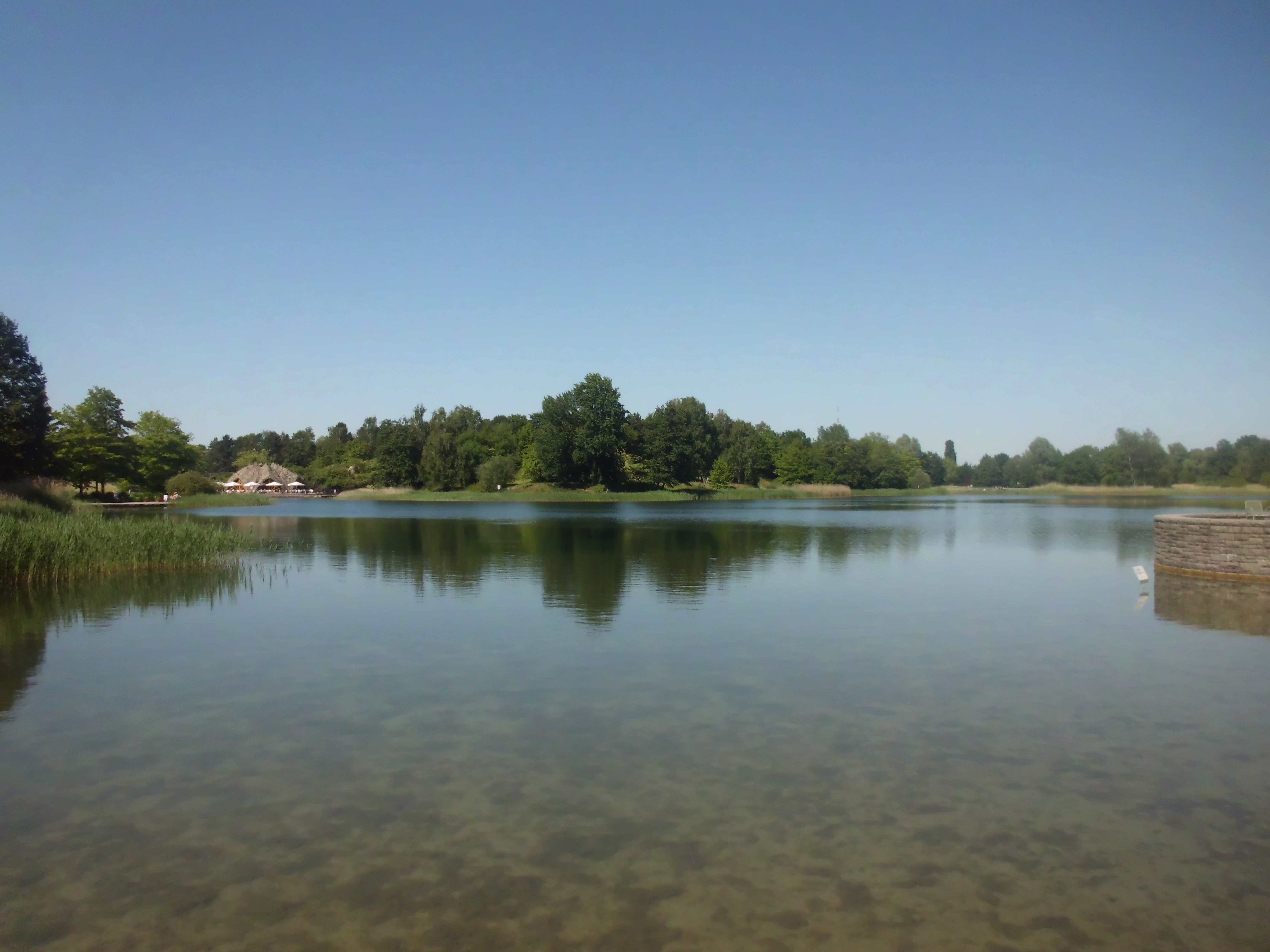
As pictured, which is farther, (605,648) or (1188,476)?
(1188,476)

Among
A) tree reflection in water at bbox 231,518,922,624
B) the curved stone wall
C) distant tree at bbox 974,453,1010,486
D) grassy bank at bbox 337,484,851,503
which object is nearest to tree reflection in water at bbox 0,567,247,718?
tree reflection in water at bbox 231,518,922,624

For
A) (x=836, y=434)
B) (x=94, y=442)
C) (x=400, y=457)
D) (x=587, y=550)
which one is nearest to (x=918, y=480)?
(x=836, y=434)

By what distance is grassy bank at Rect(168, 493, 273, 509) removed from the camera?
243 feet

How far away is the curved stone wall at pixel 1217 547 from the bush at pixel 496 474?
83.0m

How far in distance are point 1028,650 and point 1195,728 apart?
14.1 feet

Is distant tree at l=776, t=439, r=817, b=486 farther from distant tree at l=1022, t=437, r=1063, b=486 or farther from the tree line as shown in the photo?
distant tree at l=1022, t=437, r=1063, b=486

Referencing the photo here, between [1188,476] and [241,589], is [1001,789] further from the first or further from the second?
[1188,476]

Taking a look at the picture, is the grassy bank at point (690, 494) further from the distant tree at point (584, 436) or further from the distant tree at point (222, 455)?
the distant tree at point (222, 455)

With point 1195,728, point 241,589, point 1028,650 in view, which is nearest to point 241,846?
point 1195,728

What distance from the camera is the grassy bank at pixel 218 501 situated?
73938 mm

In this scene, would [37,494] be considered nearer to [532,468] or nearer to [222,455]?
[532,468]

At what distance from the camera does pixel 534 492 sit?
96.2 metres

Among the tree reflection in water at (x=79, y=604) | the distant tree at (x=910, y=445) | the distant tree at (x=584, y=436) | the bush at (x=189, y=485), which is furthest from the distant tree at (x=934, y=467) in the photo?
the tree reflection in water at (x=79, y=604)

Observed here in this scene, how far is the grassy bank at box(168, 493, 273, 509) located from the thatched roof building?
1809 inches
